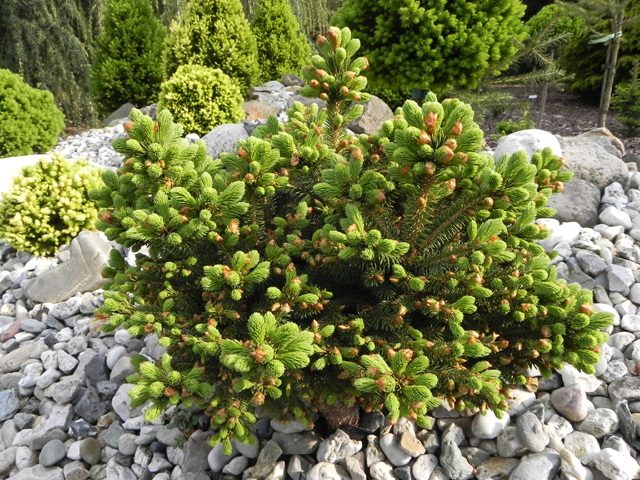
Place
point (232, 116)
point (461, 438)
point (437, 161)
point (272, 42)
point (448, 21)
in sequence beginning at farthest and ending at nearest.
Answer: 1. point (272, 42)
2. point (232, 116)
3. point (448, 21)
4. point (461, 438)
5. point (437, 161)

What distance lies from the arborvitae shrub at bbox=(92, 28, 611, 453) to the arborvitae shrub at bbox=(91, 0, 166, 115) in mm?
7580

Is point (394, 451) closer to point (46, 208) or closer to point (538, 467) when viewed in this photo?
point (538, 467)

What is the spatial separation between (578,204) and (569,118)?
6288 mm

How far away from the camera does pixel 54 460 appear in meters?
2.33

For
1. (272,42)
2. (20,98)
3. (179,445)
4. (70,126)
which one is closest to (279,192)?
(179,445)

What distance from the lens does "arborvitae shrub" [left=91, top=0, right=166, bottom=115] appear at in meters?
8.38

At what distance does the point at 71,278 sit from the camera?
363 cm

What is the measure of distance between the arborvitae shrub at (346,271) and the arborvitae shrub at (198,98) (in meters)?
4.77

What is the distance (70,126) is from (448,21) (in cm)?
920

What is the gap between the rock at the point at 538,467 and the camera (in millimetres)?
1853

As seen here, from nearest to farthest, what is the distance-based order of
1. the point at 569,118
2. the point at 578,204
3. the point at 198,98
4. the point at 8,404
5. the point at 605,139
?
the point at 8,404
the point at 578,204
the point at 605,139
the point at 198,98
the point at 569,118

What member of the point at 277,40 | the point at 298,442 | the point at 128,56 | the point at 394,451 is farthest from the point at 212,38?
the point at 394,451

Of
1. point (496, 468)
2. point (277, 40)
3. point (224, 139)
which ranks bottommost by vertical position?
point (496, 468)

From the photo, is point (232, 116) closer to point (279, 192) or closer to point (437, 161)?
point (279, 192)
